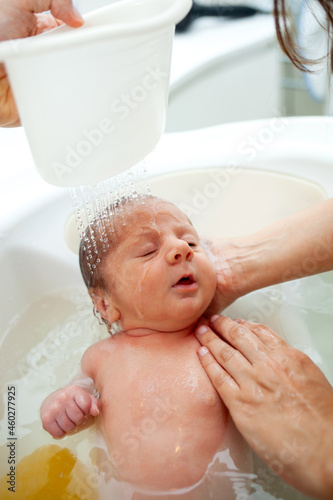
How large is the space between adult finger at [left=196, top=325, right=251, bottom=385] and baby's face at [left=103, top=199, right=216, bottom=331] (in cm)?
4

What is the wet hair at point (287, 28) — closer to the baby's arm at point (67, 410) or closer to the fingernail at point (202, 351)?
the fingernail at point (202, 351)

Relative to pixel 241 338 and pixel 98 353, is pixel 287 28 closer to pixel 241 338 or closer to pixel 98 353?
pixel 241 338

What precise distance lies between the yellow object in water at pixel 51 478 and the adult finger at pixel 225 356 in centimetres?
31

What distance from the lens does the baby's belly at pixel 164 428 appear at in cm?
91

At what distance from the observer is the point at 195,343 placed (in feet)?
3.46

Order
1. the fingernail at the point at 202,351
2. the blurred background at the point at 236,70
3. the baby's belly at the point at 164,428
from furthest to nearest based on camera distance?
the blurred background at the point at 236,70
the fingernail at the point at 202,351
the baby's belly at the point at 164,428

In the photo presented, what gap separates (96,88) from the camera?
0.76 metres

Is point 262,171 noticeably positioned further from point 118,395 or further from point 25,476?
point 25,476

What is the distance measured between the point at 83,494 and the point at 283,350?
0.43 m

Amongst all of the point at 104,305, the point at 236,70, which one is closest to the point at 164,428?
the point at 104,305

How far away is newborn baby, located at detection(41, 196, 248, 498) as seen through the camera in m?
0.93

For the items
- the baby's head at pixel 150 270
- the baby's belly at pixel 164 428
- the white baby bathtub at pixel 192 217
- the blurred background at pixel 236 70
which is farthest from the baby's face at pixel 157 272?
the blurred background at pixel 236 70

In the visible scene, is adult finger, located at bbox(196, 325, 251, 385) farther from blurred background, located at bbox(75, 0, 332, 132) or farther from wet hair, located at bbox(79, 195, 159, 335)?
blurred background, located at bbox(75, 0, 332, 132)

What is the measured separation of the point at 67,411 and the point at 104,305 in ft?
0.72
